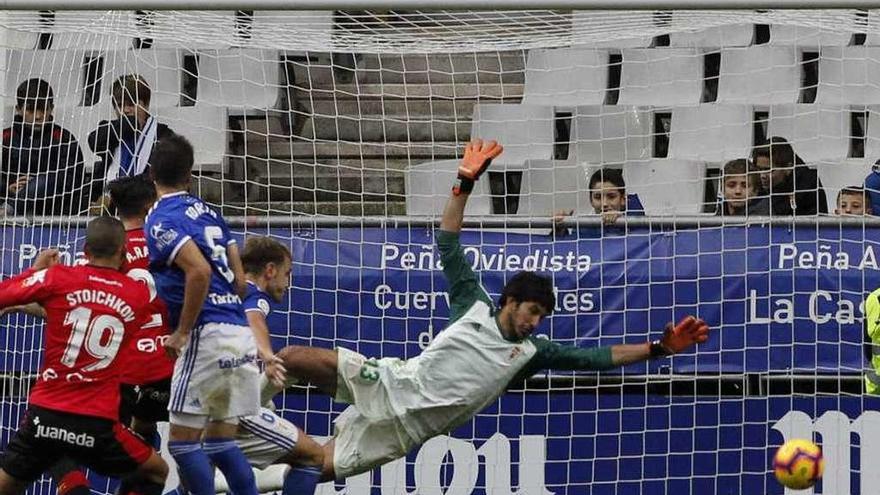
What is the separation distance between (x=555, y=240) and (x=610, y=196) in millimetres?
628

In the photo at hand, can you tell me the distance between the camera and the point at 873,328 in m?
9.35

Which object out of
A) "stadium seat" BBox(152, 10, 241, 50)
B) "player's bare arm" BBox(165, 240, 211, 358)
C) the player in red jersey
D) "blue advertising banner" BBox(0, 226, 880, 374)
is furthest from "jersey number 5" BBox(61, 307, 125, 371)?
"stadium seat" BBox(152, 10, 241, 50)

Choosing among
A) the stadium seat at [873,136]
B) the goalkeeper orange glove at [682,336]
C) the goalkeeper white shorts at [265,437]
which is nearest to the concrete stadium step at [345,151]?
the stadium seat at [873,136]

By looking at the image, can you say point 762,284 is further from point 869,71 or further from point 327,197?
point 327,197

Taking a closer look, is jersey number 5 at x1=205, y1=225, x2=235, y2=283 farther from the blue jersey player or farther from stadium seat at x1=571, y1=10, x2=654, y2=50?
stadium seat at x1=571, y1=10, x2=654, y2=50

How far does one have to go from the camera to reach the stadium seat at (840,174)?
1078 cm

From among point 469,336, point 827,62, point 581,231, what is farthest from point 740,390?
point 827,62

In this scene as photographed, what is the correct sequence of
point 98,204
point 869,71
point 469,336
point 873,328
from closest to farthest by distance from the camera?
point 469,336 < point 873,328 < point 98,204 < point 869,71

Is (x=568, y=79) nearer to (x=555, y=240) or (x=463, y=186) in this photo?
(x=555, y=240)

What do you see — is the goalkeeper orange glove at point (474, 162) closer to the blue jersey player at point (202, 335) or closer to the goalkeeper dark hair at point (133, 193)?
the blue jersey player at point (202, 335)

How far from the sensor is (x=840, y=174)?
1086 centimetres

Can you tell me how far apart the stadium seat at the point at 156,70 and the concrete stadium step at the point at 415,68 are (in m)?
0.93

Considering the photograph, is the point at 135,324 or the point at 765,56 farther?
the point at 765,56

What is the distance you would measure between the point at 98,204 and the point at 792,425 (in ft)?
13.3
